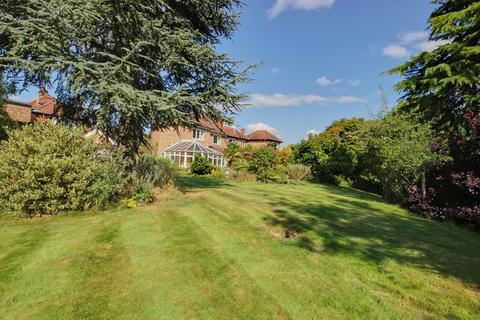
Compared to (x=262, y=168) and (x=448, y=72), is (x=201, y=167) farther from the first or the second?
(x=448, y=72)

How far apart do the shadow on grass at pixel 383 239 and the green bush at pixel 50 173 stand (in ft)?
17.1

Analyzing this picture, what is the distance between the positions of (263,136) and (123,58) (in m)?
55.1

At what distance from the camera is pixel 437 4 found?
13602mm

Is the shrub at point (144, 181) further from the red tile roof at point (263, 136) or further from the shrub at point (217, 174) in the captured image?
the red tile roof at point (263, 136)

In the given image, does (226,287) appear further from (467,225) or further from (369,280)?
(467,225)

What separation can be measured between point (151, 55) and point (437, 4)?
1420cm

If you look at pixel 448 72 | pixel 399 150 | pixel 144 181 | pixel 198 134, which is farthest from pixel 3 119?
pixel 198 134

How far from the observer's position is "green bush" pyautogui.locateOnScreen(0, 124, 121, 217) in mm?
6926

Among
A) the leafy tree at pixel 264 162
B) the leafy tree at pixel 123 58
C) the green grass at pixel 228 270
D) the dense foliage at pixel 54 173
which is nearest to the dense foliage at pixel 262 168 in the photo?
the leafy tree at pixel 264 162

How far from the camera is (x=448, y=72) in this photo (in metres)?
11.3

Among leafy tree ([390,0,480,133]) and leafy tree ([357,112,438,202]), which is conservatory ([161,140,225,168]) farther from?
leafy tree ([390,0,480,133])

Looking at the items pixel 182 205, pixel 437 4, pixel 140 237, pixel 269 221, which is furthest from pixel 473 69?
pixel 140 237

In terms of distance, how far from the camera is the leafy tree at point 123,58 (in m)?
8.14

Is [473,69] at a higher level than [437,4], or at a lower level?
lower
